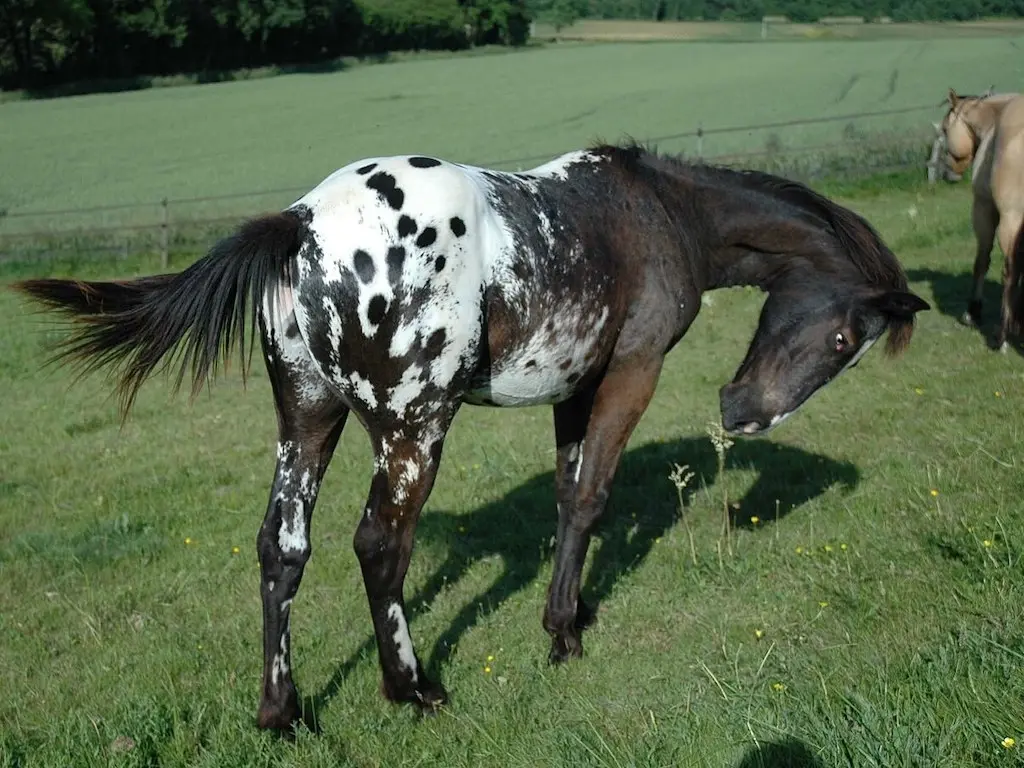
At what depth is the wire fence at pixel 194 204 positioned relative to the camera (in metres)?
18.3

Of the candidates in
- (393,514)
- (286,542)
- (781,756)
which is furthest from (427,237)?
(781,756)

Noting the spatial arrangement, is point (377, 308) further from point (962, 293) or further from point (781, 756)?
point (962, 293)

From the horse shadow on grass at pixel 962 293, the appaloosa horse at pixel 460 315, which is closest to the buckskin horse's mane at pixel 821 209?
the appaloosa horse at pixel 460 315

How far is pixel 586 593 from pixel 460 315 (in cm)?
205

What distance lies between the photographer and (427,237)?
389 cm

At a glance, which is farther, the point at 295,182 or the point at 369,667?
the point at 295,182

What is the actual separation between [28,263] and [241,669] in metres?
15.6

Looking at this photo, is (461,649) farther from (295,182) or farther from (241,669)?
(295,182)

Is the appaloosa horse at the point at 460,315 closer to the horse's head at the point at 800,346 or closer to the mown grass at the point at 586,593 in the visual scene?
the horse's head at the point at 800,346

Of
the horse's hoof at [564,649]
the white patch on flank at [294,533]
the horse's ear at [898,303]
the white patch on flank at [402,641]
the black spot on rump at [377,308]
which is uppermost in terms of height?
the black spot on rump at [377,308]

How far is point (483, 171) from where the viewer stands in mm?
4391

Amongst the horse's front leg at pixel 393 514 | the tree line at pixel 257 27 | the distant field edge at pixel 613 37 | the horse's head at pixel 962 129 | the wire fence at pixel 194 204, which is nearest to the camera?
the horse's front leg at pixel 393 514

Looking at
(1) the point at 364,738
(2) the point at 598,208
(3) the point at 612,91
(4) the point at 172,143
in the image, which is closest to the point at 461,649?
(1) the point at 364,738

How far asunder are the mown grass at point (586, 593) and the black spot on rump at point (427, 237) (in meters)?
1.83
